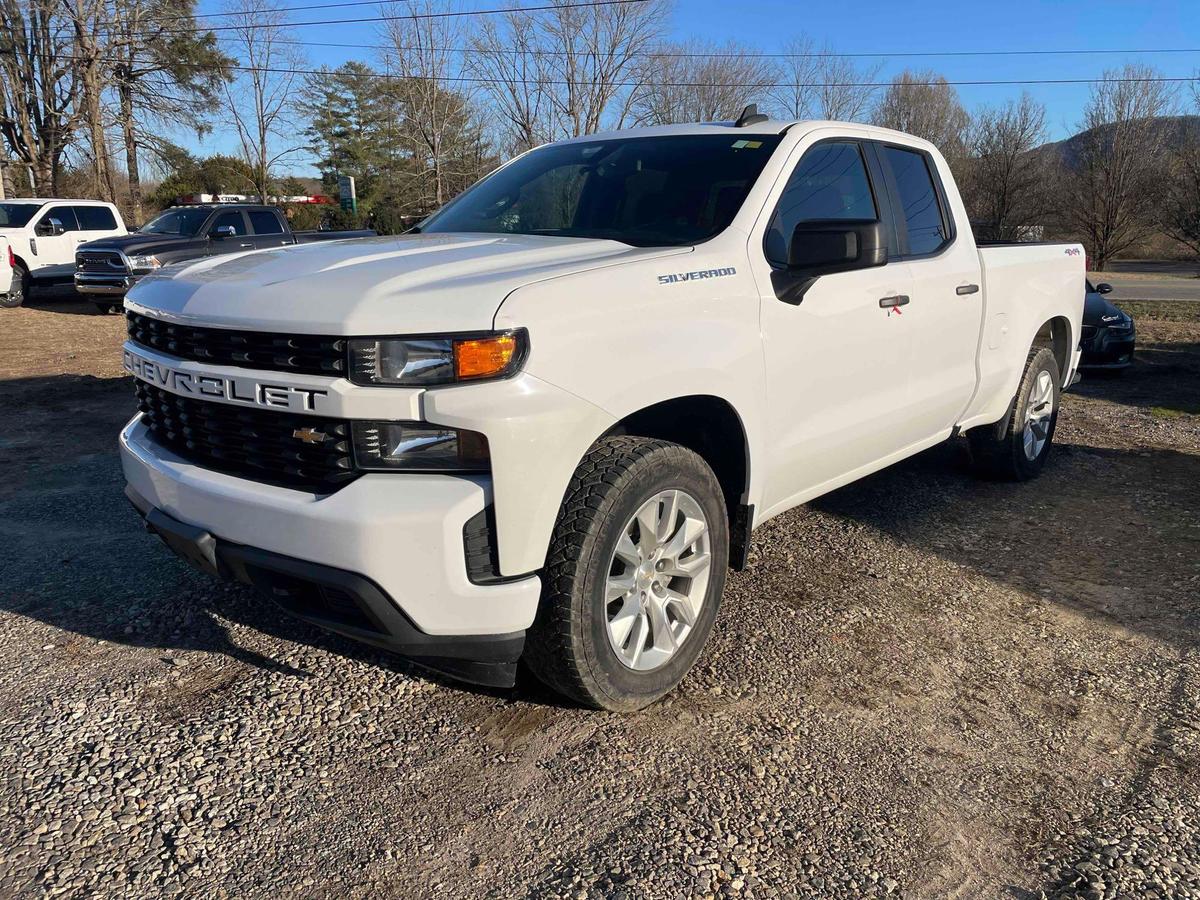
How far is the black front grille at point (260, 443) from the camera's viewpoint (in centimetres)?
248

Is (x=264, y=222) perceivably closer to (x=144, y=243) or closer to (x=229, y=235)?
(x=229, y=235)

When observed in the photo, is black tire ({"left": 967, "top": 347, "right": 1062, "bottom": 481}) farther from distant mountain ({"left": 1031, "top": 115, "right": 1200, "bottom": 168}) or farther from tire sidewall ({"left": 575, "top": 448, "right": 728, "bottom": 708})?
distant mountain ({"left": 1031, "top": 115, "right": 1200, "bottom": 168})

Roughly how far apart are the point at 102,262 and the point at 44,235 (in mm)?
3081

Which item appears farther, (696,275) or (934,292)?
(934,292)

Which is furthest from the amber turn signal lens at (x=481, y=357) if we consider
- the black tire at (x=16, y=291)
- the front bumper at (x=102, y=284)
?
the black tire at (x=16, y=291)

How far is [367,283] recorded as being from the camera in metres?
2.55

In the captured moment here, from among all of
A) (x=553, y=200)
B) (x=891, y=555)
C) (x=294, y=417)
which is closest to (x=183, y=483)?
(x=294, y=417)

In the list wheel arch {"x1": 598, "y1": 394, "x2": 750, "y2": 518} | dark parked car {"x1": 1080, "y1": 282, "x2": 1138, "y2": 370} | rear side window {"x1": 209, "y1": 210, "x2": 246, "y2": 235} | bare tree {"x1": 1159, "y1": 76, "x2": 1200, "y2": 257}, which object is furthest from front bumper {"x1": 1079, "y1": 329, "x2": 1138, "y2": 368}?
bare tree {"x1": 1159, "y1": 76, "x2": 1200, "y2": 257}

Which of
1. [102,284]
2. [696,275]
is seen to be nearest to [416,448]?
[696,275]

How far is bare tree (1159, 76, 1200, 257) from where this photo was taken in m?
33.9

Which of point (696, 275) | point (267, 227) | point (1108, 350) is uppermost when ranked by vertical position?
point (267, 227)

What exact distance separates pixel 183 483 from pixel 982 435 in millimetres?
4437

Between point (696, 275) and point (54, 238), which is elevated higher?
point (54, 238)

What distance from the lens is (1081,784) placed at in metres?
2.70
